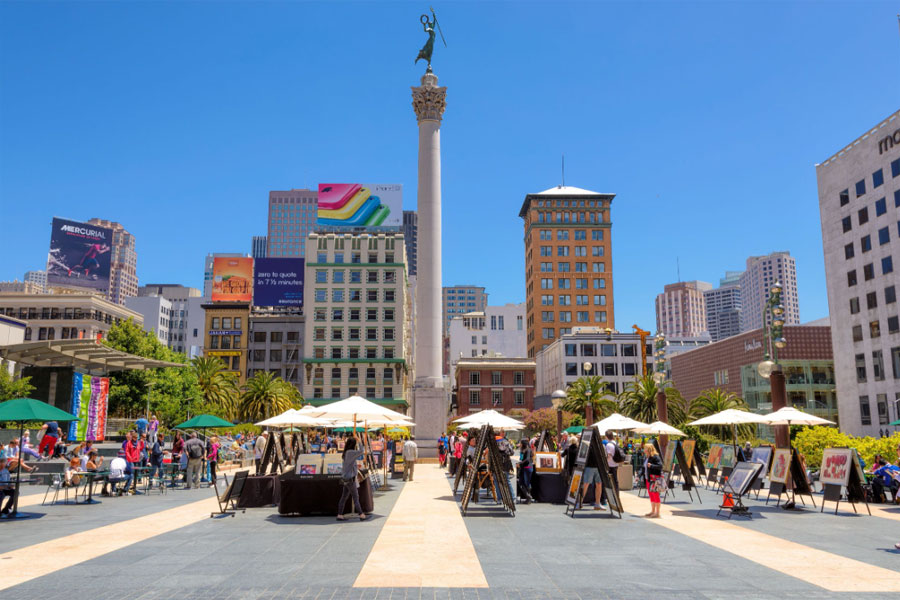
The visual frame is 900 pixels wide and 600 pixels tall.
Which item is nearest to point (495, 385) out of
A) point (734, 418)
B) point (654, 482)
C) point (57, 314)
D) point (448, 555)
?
point (57, 314)

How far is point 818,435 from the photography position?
87.0 feet

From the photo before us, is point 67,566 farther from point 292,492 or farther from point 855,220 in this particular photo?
point 855,220

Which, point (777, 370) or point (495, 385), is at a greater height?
point (495, 385)

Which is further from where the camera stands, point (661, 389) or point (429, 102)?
point (429, 102)

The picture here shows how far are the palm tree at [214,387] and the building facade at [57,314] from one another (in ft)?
A: 133

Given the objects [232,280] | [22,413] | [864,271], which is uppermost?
[232,280]

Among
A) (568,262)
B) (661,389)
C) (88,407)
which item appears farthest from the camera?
(568,262)

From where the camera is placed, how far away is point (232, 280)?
109875 mm

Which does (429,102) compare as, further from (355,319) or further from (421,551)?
(355,319)

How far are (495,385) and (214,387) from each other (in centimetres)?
5234

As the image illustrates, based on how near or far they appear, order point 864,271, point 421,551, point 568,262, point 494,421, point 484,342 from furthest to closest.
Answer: point 484,342, point 568,262, point 864,271, point 494,421, point 421,551

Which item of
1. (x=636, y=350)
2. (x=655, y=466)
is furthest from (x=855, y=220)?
(x=655, y=466)

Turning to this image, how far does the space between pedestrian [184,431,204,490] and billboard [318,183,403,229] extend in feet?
283

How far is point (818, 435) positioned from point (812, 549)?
1575 cm
